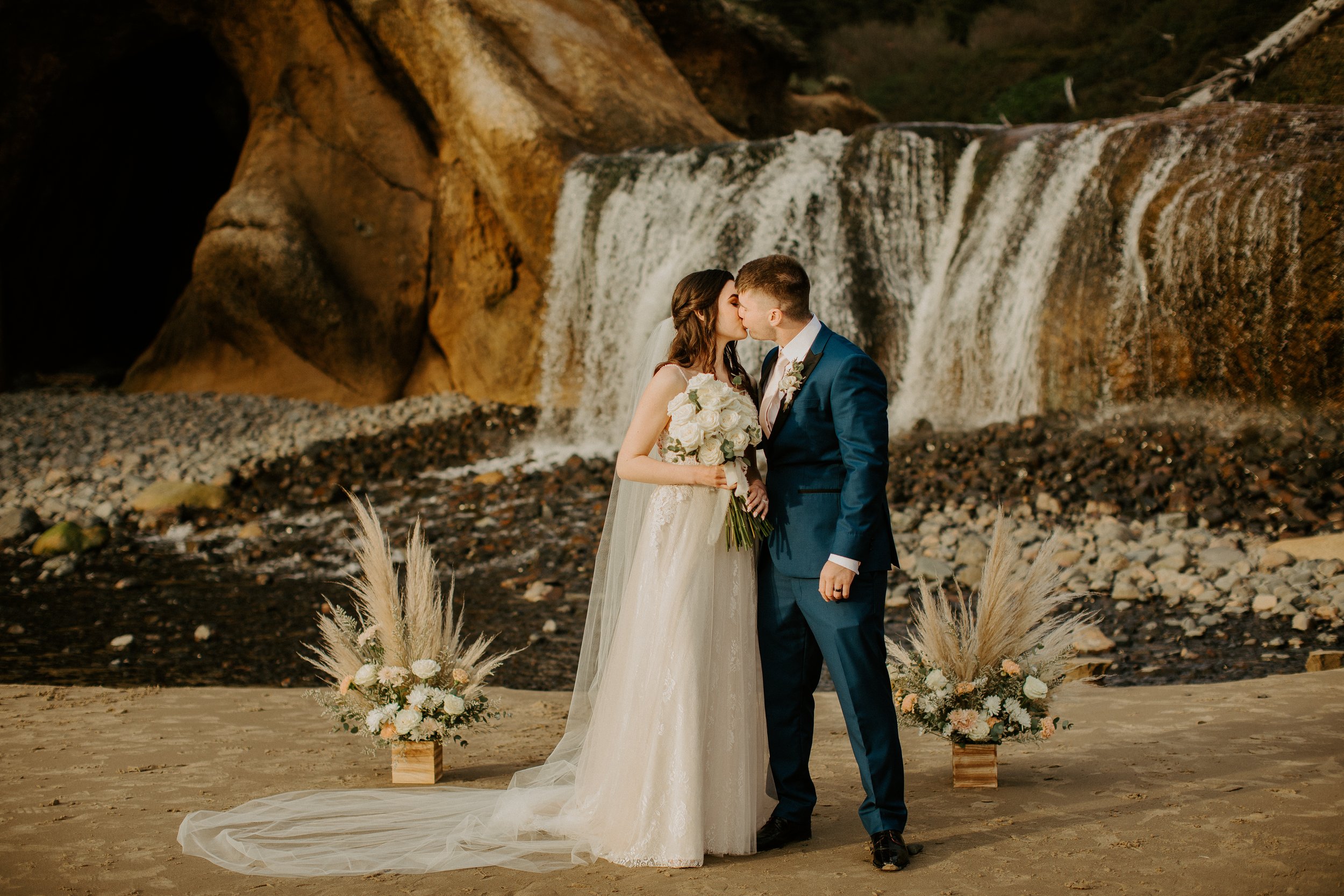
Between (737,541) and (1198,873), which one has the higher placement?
(737,541)

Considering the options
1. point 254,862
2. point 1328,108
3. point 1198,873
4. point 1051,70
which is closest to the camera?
point 1198,873

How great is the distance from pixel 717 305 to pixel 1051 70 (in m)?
27.3

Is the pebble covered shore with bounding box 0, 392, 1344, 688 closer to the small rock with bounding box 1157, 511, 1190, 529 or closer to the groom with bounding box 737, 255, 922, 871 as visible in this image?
the small rock with bounding box 1157, 511, 1190, 529

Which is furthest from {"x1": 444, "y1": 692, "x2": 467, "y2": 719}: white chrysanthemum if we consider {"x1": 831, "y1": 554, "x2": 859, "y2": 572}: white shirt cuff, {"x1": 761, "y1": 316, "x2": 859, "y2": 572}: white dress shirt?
{"x1": 831, "y1": 554, "x2": 859, "y2": 572}: white shirt cuff

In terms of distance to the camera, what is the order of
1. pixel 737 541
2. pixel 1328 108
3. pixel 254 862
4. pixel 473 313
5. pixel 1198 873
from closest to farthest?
pixel 1198 873, pixel 254 862, pixel 737 541, pixel 1328 108, pixel 473 313

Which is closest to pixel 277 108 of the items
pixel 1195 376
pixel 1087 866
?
pixel 1195 376

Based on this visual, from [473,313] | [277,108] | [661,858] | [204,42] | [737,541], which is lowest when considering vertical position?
[661,858]

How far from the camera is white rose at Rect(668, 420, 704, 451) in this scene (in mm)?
3717

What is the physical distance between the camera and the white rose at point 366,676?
4617mm

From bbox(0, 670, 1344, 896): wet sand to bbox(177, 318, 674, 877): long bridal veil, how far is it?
0.09m

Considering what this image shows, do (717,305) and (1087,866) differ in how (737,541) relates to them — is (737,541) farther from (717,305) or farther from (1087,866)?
(1087,866)

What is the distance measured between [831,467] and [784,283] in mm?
653

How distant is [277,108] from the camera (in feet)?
57.4

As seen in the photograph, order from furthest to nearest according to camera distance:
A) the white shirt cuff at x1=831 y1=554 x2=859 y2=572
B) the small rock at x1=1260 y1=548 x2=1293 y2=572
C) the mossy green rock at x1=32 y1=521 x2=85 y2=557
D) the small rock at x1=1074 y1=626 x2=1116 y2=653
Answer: the mossy green rock at x1=32 y1=521 x2=85 y2=557 < the small rock at x1=1260 y1=548 x2=1293 y2=572 < the small rock at x1=1074 y1=626 x2=1116 y2=653 < the white shirt cuff at x1=831 y1=554 x2=859 y2=572
